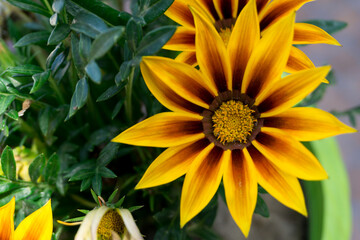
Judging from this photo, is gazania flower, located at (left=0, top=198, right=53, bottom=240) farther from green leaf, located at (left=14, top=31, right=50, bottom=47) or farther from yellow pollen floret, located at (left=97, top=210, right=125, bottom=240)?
green leaf, located at (left=14, top=31, right=50, bottom=47)

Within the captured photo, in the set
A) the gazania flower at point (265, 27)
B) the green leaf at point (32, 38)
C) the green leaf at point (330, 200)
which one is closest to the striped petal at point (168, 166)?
the gazania flower at point (265, 27)

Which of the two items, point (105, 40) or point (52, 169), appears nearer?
point (105, 40)

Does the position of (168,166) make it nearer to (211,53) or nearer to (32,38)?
(211,53)

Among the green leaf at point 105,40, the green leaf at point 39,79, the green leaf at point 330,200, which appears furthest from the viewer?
the green leaf at point 330,200

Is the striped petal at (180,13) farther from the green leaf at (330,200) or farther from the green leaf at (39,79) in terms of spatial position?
the green leaf at (330,200)

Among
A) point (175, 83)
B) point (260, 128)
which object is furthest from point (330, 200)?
point (175, 83)

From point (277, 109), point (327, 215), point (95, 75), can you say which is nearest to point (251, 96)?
point (277, 109)
